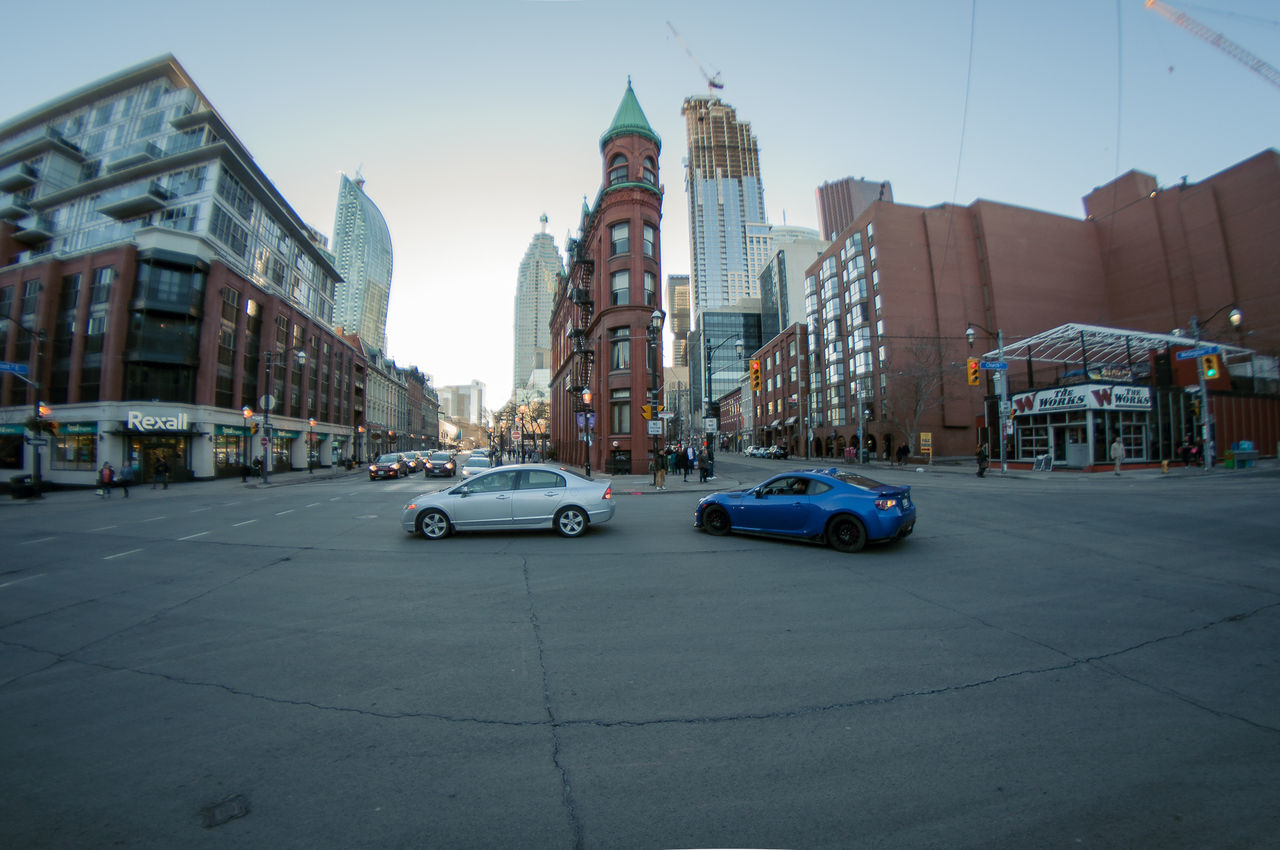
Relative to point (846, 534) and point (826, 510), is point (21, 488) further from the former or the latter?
point (846, 534)

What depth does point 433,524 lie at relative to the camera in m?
10.4

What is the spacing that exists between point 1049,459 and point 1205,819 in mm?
35008

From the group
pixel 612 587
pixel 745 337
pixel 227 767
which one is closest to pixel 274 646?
pixel 227 767

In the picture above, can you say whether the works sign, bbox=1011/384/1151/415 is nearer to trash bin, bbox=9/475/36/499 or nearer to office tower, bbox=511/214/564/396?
trash bin, bbox=9/475/36/499

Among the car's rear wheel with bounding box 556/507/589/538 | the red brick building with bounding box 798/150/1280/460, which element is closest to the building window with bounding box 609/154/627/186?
the red brick building with bounding box 798/150/1280/460

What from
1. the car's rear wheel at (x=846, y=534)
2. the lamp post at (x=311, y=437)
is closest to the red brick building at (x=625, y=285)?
the car's rear wheel at (x=846, y=534)

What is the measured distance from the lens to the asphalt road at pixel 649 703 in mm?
2494

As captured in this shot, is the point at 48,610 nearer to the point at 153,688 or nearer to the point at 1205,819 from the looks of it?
the point at 153,688

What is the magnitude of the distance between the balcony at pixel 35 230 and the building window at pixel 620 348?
5085 cm

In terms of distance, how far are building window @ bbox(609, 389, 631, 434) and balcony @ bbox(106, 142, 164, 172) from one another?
43.4 meters

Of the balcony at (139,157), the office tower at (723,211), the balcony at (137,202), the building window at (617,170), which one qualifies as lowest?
the building window at (617,170)

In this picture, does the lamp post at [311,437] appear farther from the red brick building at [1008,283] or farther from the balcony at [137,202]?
the red brick building at [1008,283]

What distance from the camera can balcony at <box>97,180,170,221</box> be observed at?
38875mm

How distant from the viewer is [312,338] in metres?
53.1
